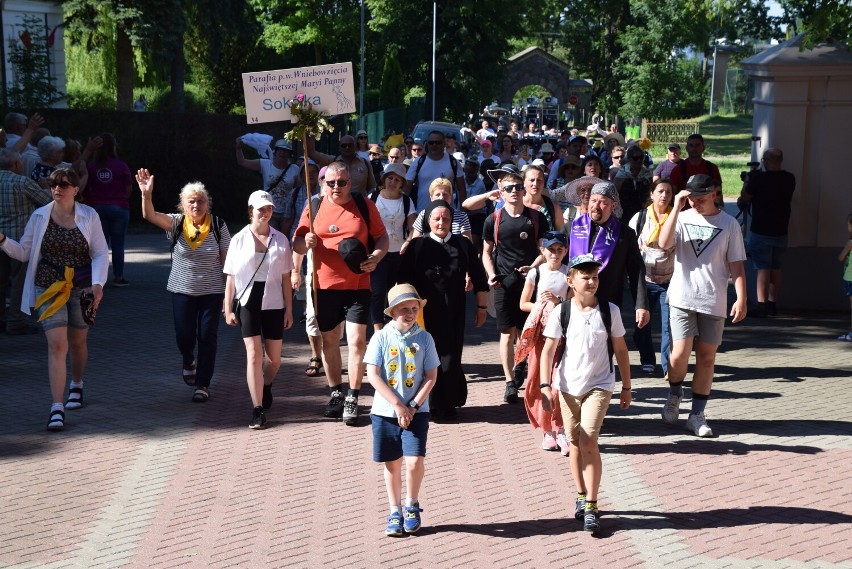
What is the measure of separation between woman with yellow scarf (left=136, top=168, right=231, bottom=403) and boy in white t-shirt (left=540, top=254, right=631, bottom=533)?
135 inches

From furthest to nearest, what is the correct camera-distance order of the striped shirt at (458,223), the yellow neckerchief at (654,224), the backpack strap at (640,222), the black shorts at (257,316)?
the backpack strap at (640,222) < the striped shirt at (458,223) < the yellow neckerchief at (654,224) < the black shorts at (257,316)

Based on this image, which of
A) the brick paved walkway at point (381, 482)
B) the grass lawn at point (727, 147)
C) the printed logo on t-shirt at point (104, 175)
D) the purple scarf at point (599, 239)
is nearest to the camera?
the brick paved walkway at point (381, 482)

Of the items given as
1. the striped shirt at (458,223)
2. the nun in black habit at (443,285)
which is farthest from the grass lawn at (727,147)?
the nun in black habit at (443,285)

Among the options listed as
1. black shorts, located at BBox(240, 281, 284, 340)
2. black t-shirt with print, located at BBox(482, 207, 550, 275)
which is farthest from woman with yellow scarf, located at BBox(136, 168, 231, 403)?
black t-shirt with print, located at BBox(482, 207, 550, 275)

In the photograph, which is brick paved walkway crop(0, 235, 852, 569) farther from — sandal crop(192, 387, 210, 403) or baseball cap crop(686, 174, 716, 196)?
baseball cap crop(686, 174, 716, 196)

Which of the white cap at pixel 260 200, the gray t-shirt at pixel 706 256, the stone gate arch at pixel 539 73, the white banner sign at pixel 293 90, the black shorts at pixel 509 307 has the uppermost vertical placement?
the stone gate arch at pixel 539 73

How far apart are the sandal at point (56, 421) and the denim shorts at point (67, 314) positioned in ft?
2.11

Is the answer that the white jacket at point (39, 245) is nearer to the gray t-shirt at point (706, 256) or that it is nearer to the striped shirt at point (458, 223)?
the striped shirt at point (458, 223)

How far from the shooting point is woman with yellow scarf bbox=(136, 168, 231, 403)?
921 centimetres

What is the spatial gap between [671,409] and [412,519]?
10.3 feet

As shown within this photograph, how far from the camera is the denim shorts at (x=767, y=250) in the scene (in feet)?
43.5

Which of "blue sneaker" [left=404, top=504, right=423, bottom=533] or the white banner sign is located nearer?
"blue sneaker" [left=404, top=504, right=423, bottom=533]

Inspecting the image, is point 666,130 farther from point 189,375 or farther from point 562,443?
point 562,443

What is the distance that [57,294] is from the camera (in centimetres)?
860
